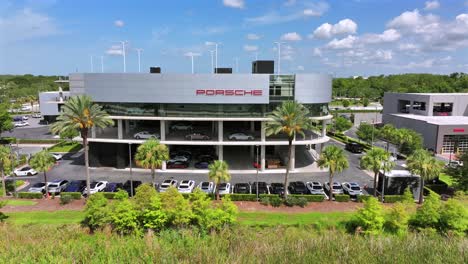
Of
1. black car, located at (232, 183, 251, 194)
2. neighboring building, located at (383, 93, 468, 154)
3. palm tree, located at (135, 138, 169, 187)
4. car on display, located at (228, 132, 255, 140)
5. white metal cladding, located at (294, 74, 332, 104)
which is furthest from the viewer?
neighboring building, located at (383, 93, 468, 154)

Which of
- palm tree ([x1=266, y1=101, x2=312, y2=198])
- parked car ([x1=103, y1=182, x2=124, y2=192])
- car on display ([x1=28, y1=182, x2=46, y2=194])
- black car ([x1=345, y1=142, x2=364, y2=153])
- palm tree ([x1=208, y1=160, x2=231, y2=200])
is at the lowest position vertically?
car on display ([x1=28, y1=182, x2=46, y2=194])

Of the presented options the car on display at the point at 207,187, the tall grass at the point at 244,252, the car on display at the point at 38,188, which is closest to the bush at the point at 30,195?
the car on display at the point at 38,188

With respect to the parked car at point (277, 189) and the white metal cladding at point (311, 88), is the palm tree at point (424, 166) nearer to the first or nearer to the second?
the parked car at point (277, 189)

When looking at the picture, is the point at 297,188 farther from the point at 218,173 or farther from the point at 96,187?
the point at 96,187

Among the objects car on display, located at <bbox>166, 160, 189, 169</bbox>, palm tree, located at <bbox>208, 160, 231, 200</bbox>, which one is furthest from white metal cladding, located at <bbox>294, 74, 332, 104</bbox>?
car on display, located at <bbox>166, 160, 189, 169</bbox>

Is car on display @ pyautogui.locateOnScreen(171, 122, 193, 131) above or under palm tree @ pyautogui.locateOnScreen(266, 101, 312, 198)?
under

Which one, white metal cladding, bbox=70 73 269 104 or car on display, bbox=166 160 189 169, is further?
car on display, bbox=166 160 189 169

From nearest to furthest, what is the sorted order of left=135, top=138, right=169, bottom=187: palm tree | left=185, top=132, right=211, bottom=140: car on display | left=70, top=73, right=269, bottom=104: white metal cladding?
left=135, top=138, right=169, bottom=187: palm tree
left=70, top=73, right=269, bottom=104: white metal cladding
left=185, top=132, right=211, bottom=140: car on display

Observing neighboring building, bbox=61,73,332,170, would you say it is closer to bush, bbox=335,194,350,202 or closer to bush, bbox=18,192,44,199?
bush, bbox=335,194,350,202

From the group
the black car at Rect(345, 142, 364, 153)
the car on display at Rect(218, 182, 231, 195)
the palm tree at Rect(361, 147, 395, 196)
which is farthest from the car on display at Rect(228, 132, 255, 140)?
the black car at Rect(345, 142, 364, 153)

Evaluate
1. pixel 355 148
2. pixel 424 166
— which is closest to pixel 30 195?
pixel 424 166
